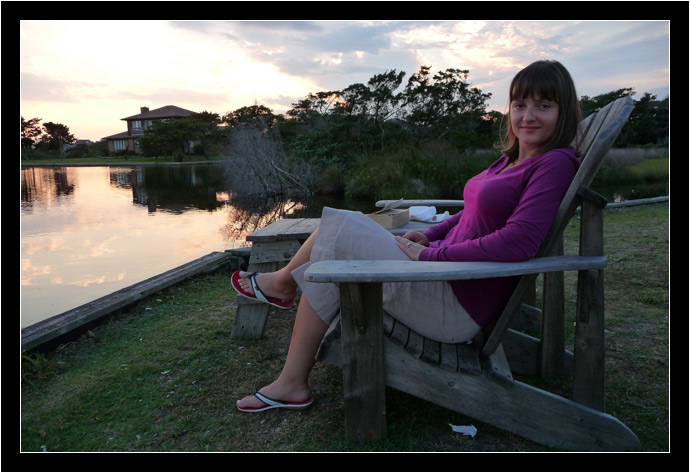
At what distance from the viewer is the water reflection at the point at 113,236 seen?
4844 millimetres

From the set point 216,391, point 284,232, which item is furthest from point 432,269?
point 284,232

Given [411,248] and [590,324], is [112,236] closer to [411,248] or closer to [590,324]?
[411,248]

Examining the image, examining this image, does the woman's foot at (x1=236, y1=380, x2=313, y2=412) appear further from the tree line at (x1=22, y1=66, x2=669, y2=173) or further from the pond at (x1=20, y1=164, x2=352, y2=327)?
the tree line at (x1=22, y1=66, x2=669, y2=173)

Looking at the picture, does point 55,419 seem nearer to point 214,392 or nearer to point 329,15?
point 214,392

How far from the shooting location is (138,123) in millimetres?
54188

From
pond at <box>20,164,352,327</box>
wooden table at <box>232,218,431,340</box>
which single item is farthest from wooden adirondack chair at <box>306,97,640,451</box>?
pond at <box>20,164,352,327</box>

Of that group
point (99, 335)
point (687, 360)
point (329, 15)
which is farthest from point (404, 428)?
point (99, 335)

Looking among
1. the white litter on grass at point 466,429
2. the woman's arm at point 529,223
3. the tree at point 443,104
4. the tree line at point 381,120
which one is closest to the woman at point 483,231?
the woman's arm at point 529,223

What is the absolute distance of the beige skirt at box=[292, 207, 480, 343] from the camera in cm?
188

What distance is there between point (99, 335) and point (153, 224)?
6.25 metres

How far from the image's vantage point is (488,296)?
6.14 ft

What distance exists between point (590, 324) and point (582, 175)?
0.60 m

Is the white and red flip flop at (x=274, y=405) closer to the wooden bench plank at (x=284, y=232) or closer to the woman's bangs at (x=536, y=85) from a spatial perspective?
the wooden bench plank at (x=284, y=232)

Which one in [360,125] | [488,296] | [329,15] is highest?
[360,125]
